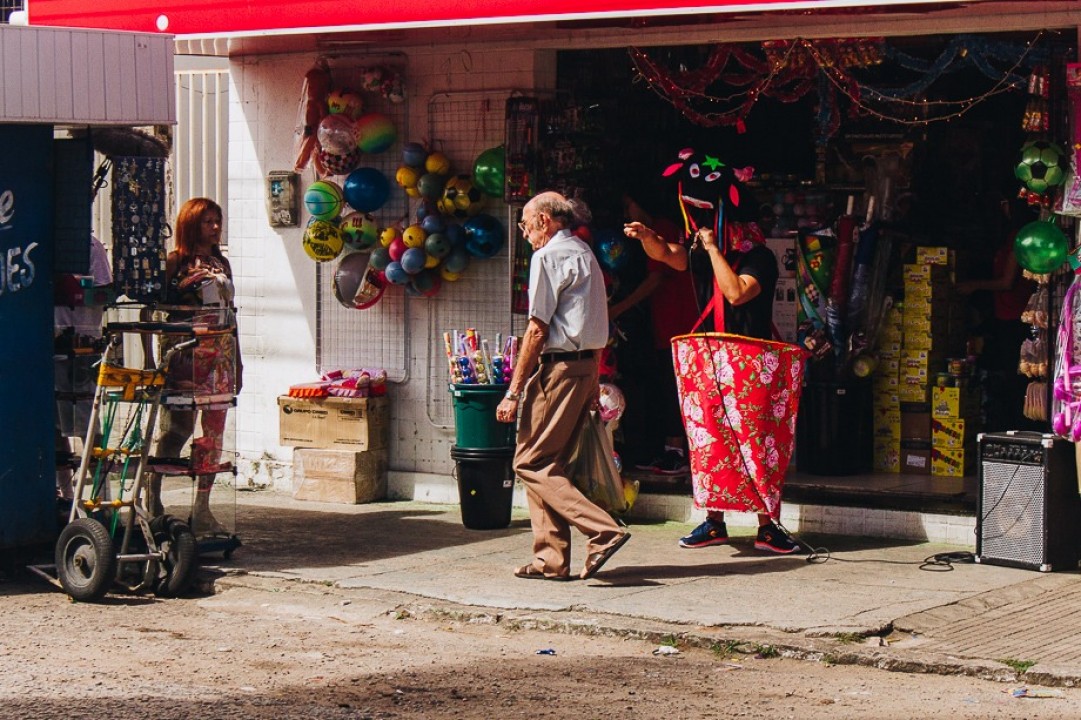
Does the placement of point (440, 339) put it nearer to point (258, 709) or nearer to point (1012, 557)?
point (1012, 557)

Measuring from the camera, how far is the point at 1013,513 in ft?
31.7

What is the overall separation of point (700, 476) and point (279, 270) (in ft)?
13.9

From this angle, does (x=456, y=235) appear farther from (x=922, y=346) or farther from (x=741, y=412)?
(x=922, y=346)

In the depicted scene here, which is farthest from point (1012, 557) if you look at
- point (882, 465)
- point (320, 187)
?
point (320, 187)

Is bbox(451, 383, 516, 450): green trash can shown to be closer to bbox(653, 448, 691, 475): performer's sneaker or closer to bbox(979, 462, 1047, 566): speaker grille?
bbox(653, 448, 691, 475): performer's sneaker

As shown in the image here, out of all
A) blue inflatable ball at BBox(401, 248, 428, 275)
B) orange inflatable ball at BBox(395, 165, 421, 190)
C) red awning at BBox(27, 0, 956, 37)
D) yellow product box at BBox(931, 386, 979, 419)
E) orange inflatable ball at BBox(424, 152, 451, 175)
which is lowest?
yellow product box at BBox(931, 386, 979, 419)

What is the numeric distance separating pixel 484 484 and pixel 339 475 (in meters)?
1.56

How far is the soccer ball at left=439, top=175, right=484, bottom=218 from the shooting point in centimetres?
1185

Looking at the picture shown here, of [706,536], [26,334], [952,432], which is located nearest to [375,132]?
[26,334]

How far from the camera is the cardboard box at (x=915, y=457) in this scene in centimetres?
1215

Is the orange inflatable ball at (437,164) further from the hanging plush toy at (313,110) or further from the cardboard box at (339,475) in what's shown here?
the cardboard box at (339,475)

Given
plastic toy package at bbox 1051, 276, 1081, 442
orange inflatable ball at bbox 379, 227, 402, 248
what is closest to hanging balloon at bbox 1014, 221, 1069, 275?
plastic toy package at bbox 1051, 276, 1081, 442

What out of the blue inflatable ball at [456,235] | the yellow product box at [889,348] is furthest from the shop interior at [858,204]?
the blue inflatable ball at [456,235]

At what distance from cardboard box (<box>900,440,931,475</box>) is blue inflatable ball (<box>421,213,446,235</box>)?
3.50 metres
